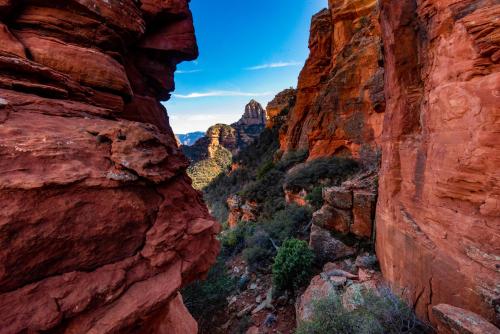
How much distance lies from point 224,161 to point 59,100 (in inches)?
2511

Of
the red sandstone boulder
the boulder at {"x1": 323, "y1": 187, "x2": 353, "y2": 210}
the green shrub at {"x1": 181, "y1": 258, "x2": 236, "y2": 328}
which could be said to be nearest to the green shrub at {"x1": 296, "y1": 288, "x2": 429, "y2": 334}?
Result: the red sandstone boulder

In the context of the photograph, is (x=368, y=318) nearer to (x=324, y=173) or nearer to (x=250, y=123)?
(x=324, y=173)

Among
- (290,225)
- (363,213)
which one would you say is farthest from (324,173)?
(363,213)

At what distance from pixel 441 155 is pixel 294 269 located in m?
5.40

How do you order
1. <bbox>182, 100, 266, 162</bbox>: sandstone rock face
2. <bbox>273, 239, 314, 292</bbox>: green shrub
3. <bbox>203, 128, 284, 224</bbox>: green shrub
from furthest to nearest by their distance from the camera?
<bbox>182, 100, 266, 162</bbox>: sandstone rock face < <bbox>203, 128, 284, 224</bbox>: green shrub < <bbox>273, 239, 314, 292</bbox>: green shrub

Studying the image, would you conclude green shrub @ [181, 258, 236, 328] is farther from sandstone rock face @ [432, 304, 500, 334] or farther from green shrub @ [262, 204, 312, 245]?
sandstone rock face @ [432, 304, 500, 334]

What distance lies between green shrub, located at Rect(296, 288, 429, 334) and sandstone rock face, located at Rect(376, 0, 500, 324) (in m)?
0.39

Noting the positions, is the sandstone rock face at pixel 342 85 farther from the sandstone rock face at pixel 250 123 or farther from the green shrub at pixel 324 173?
the sandstone rock face at pixel 250 123

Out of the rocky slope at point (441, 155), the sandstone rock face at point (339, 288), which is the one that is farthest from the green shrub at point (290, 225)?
the rocky slope at point (441, 155)

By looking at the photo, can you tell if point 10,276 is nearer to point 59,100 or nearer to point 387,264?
point 59,100

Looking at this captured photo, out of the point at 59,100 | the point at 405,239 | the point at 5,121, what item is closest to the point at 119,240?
the point at 5,121

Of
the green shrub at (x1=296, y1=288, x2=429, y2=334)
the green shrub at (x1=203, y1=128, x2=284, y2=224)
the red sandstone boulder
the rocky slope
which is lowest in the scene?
the green shrub at (x1=203, y1=128, x2=284, y2=224)

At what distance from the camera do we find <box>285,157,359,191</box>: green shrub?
13817 millimetres

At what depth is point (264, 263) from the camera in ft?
34.0
